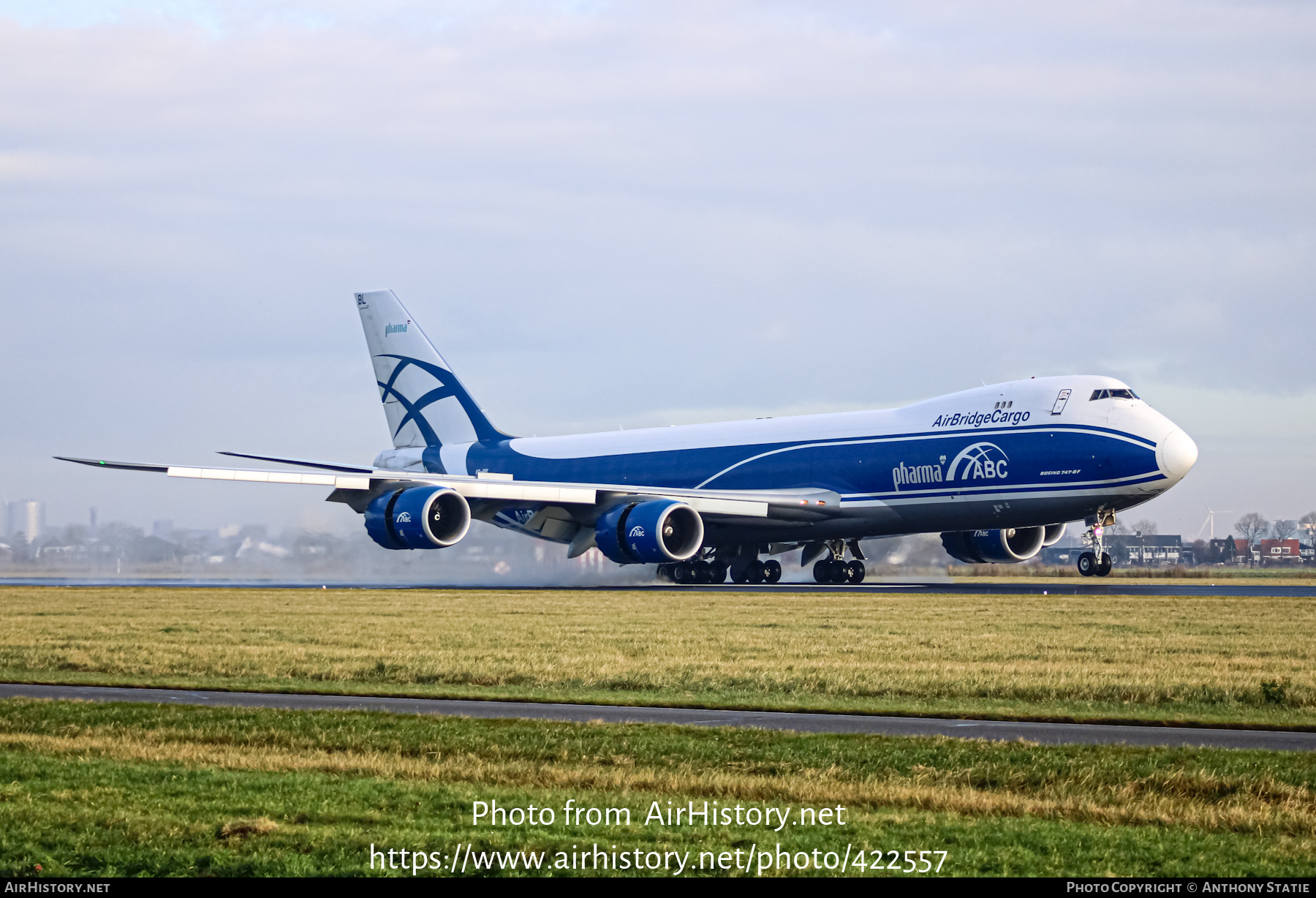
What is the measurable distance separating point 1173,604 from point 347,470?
95.8ft

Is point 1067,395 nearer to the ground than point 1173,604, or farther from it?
farther from it

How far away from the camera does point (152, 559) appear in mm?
63125

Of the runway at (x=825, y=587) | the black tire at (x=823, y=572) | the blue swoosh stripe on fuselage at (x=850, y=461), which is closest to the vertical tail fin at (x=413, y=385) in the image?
the blue swoosh stripe on fuselage at (x=850, y=461)

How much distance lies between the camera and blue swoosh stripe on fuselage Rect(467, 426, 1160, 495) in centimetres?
4084

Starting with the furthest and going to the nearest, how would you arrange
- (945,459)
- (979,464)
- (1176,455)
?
(945,459) < (979,464) < (1176,455)

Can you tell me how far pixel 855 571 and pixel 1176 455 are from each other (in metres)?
12.9

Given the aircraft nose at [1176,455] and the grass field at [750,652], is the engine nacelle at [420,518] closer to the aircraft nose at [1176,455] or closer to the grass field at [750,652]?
the grass field at [750,652]

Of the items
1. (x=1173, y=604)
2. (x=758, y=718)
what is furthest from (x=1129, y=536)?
(x=758, y=718)

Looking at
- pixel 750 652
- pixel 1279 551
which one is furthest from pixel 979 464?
pixel 1279 551

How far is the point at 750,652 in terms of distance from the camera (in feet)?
75.9

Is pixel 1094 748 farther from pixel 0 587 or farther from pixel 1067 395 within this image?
pixel 0 587

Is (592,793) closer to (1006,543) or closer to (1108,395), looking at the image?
(1108,395)

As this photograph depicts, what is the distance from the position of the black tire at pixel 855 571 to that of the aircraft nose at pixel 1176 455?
1236cm

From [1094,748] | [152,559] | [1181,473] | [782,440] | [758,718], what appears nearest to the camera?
[1094,748]
